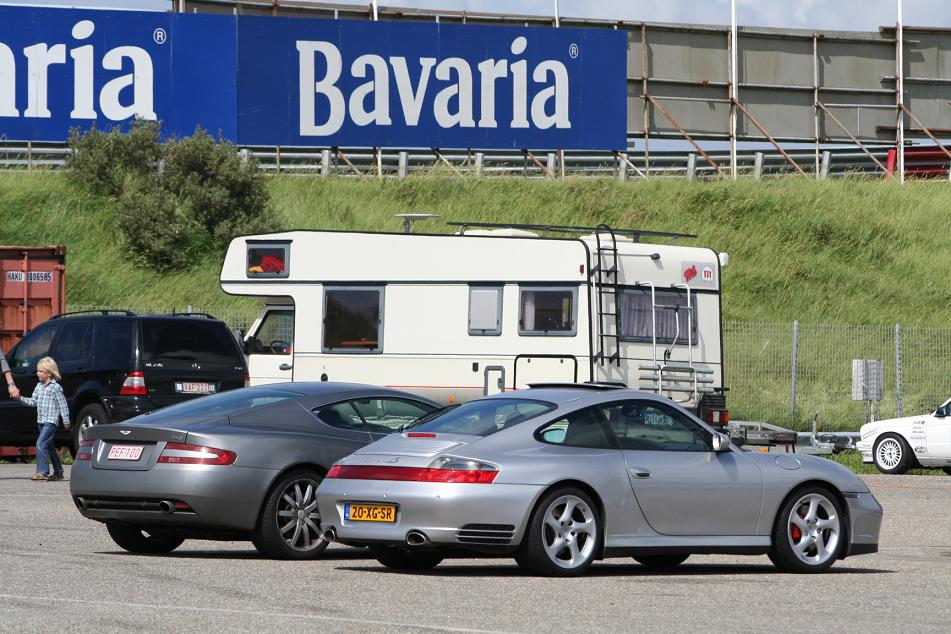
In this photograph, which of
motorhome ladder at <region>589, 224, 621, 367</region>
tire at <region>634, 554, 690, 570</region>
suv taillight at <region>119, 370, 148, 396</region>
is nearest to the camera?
tire at <region>634, 554, 690, 570</region>

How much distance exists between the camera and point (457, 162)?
46.7 meters

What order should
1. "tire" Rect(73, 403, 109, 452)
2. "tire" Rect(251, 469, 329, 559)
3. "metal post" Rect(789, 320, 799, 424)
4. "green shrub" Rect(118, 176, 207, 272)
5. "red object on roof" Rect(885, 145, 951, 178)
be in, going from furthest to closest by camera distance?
"red object on roof" Rect(885, 145, 951, 178)
"green shrub" Rect(118, 176, 207, 272)
"metal post" Rect(789, 320, 799, 424)
"tire" Rect(73, 403, 109, 452)
"tire" Rect(251, 469, 329, 559)

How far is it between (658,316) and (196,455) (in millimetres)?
11107

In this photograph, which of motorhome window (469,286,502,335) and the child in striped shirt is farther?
motorhome window (469,286,502,335)

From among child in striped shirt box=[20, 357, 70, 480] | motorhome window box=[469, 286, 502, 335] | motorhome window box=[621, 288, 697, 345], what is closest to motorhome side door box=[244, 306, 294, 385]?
motorhome window box=[469, 286, 502, 335]

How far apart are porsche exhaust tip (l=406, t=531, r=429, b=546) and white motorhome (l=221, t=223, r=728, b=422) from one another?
10436 millimetres

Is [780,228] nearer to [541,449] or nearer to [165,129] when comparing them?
[165,129]

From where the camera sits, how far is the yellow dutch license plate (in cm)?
1118

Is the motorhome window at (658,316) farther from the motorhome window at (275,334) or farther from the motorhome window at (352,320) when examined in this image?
the motorhome window at (275,334)

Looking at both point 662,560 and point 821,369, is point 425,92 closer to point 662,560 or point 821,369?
point 821,369

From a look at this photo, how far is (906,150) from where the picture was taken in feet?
170

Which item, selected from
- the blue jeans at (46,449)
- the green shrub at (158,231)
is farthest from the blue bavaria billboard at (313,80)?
the blue jeans at (46,449)

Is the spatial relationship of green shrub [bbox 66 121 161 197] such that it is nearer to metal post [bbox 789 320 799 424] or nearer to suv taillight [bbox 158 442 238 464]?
metal post [bbox 789 320 799 424]

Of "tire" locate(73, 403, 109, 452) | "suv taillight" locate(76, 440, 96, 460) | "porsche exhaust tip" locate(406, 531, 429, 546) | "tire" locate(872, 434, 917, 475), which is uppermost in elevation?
"suv taillight" locate(76, 440, 96, 460)
